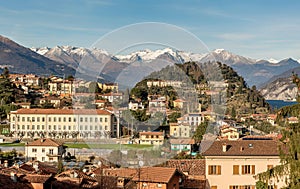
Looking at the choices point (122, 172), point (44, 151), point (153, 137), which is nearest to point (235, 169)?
point (153, 137)

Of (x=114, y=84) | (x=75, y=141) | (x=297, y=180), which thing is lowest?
(x=75, y=141)

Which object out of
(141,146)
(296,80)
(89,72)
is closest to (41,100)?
(141,146)

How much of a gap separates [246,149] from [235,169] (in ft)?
1.78

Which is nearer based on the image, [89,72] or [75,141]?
[89,72]

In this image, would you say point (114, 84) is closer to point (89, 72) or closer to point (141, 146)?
point (89, 72)

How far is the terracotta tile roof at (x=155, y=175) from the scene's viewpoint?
28.1ft

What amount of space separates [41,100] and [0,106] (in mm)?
5918

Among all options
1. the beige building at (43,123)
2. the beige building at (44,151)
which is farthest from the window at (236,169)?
the beige building at (43,123)

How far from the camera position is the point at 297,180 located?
17.3 feet

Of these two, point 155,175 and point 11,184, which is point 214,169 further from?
point 11,184

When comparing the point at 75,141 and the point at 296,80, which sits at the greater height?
the point at 296,80

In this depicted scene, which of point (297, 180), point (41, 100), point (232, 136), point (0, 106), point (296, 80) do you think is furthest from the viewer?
point (41, 100)

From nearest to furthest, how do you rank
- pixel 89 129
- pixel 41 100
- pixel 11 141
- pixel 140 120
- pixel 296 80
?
→ pixel 296 80 → pixel 140 120 → pixel 89 129 → pixel 11 141 → pixel 41 100

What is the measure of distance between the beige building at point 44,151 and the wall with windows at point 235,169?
1281cm
